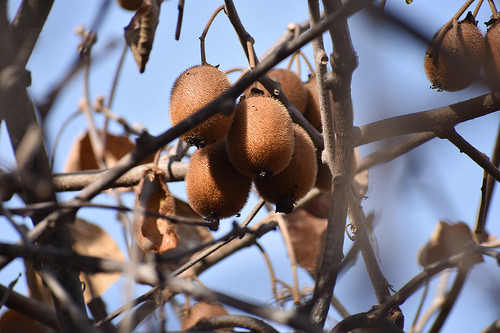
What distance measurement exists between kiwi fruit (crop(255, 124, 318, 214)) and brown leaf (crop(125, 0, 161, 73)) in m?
0.46

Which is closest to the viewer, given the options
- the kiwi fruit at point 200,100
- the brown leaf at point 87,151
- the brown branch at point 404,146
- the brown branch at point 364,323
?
the brown branch at point 364,323

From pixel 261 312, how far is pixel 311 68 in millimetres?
1702

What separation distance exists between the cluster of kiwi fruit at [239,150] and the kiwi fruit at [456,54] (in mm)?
483

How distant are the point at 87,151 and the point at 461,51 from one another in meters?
2.01

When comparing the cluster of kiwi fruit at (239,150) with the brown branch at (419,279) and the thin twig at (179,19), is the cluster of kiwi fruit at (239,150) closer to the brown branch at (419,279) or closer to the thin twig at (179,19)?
the thin twig at (179,19)

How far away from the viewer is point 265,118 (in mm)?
1501

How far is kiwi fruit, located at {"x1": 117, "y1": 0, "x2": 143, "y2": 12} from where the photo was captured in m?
1.56

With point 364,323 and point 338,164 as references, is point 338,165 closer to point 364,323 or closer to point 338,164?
point 338,164

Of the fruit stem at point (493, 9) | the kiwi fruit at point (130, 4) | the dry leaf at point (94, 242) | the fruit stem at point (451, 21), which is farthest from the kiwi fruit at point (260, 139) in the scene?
the dry leaf at point (94, 242)

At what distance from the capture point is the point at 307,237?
9.16 ft

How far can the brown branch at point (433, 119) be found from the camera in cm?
162

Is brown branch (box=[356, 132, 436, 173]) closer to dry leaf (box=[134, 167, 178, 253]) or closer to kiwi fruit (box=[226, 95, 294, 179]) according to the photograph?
kiwi fruit (box=[226, 95, 294, 179])

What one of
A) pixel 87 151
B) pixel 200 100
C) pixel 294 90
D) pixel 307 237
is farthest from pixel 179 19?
pixel 87 151

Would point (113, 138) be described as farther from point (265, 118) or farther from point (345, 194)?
point (345, 194)
